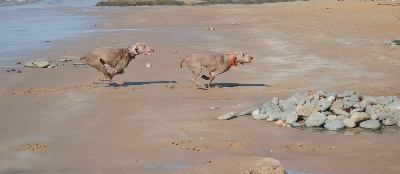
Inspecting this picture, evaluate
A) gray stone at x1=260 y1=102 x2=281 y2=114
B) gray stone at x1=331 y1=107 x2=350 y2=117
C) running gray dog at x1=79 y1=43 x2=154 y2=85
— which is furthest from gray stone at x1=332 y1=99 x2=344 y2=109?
running gray dog at x1=79 y1=43 x2=154 y2=85

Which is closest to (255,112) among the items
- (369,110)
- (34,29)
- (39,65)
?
(369,110)

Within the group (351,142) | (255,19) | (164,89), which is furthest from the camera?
(255,19)

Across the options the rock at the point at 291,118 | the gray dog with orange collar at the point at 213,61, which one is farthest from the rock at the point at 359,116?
the gray dog with orange collar at the point at 213,61

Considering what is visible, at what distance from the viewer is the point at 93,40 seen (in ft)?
86.4

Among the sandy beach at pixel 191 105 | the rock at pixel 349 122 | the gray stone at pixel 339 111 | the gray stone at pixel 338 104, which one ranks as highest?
the gray stone at pixel 338 104

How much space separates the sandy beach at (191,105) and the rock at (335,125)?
0.85 ft

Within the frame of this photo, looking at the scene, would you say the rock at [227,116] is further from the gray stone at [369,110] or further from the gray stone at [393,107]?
the gray stone at [393,107]

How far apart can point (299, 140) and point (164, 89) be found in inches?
220

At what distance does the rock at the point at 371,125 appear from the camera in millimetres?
10578

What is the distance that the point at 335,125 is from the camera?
34.9 feet

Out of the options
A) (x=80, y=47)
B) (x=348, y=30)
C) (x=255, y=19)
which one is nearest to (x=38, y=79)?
(x=80, y=47)

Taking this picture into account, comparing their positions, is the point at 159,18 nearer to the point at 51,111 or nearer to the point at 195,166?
the point at 51,111

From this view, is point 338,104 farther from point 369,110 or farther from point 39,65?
point 39,65

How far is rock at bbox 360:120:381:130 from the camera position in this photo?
34.7 ft
